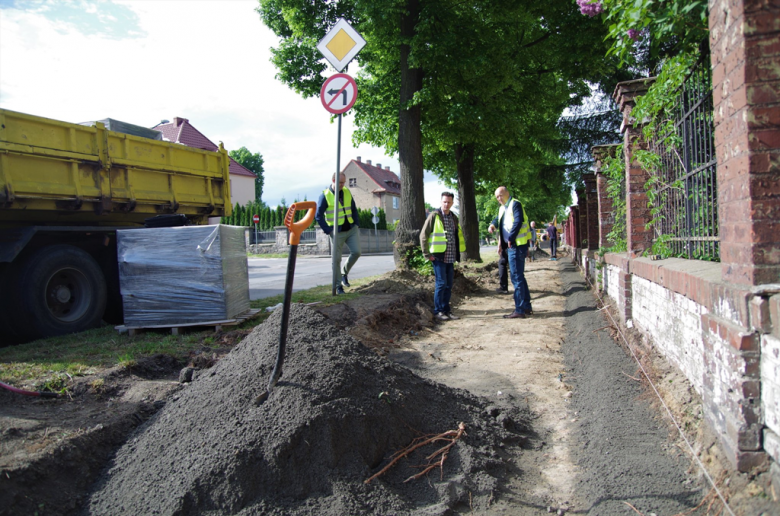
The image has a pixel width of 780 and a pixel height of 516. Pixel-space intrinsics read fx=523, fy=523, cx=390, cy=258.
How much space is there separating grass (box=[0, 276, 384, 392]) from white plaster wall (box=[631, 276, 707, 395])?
4044 millimetres

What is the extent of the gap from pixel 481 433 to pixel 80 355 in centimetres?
385

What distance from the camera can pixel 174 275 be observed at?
5.93m

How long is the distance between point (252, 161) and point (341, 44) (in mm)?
74623

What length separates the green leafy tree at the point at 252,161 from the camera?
2977 inches

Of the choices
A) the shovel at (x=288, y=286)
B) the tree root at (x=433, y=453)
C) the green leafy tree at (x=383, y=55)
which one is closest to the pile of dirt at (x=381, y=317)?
the tree root at (x=433, y=453)

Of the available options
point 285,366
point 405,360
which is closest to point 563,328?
point 405,360

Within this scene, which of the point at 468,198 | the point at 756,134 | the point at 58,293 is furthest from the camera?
the point at 468,198

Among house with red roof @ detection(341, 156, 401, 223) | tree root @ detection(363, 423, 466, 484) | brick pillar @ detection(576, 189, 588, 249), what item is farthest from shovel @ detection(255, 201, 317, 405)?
house with red roof @ detection(341, 156, 401, 223)

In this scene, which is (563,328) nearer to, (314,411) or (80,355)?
(314,411)


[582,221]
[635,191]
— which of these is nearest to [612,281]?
[635,191]

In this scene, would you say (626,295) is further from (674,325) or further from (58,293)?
(58,293)

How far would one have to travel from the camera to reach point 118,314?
23.2 feet

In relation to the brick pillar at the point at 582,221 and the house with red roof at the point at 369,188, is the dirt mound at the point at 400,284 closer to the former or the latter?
the brick pillar at the point at 582,221

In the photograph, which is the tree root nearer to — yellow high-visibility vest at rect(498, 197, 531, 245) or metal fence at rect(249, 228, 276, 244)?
yellow high-visibility vest at rect(498, 197, 531, 245)
